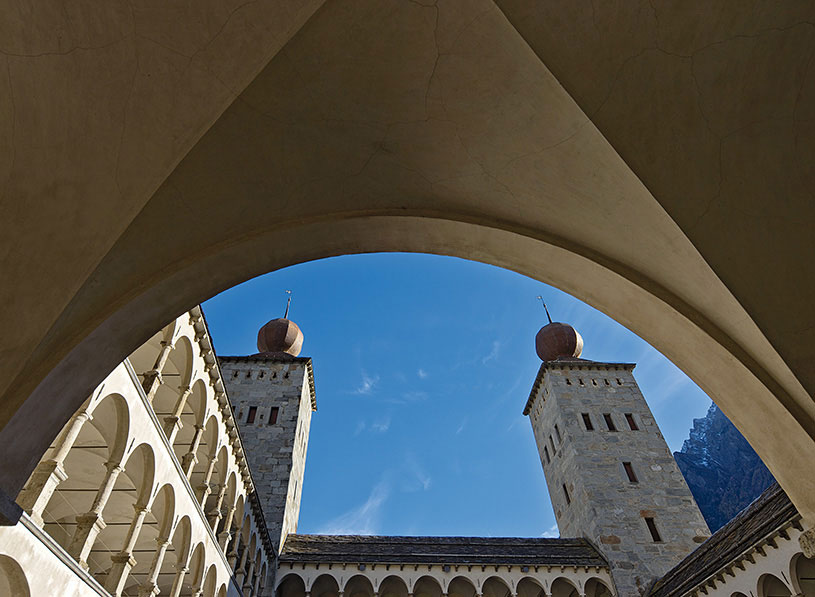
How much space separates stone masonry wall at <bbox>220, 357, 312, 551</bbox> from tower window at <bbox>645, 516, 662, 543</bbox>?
16.0 meters

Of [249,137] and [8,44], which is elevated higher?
[249,137]

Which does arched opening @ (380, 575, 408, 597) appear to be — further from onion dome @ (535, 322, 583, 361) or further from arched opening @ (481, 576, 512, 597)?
onion dome @ (535, 322, 583, 361)

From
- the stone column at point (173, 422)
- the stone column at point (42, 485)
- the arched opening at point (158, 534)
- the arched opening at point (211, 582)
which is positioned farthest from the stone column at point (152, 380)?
the arched opening at point (211, 582)

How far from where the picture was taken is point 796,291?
374 centimetres

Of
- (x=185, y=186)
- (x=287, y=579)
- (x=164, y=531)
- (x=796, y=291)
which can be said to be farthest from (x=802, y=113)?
(x=287, y=579)

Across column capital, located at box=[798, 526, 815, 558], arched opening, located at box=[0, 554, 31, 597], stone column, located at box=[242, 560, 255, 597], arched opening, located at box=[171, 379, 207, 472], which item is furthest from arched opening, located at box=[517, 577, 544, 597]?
column capital, located at box=[798, 526, 815, 558]

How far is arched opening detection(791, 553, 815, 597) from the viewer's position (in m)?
12.9

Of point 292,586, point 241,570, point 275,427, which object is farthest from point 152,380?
point 275,427

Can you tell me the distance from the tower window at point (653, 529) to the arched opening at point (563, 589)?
4.41 metres

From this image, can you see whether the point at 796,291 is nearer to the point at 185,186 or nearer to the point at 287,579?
the point at 185,186

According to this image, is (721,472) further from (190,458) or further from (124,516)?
(190,458)

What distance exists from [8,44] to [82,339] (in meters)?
1.81

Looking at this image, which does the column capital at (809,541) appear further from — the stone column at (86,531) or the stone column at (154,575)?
the stone column at (154,575)

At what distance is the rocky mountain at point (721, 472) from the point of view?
65750 millimetres
